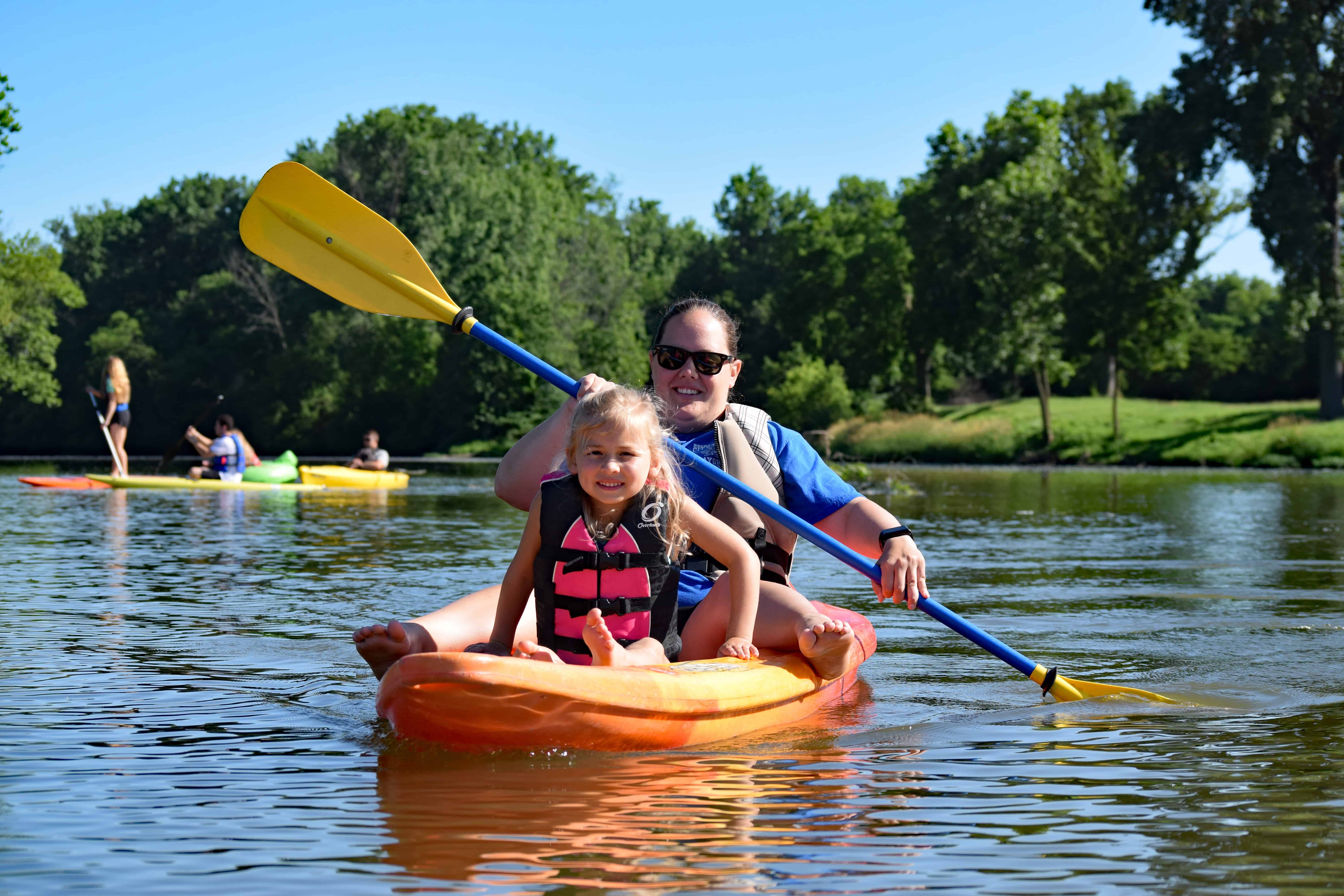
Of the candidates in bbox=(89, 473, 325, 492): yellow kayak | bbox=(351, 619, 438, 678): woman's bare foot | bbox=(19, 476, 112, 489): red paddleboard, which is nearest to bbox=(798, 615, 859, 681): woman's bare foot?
bbox=(351, 619, 438, 678): woman's bare foot

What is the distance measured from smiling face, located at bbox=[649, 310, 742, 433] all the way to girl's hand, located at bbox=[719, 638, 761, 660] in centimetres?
74

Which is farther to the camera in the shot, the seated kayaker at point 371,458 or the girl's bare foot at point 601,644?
the seated kayaker at point 371,458

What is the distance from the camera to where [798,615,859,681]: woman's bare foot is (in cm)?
404

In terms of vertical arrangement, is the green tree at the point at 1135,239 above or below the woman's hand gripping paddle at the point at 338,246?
above

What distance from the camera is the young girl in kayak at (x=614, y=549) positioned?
147 inches

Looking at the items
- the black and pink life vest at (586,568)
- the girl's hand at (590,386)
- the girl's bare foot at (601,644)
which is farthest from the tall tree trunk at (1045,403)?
the girl's bare foot at (601,644)

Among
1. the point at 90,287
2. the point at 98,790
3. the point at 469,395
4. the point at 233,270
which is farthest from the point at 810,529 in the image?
the point at 90,287

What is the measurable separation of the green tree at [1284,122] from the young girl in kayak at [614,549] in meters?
29.3

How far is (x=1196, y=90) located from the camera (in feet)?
101

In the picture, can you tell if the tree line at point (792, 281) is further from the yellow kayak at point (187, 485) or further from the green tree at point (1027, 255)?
the yellow kayak at point (187, 485)

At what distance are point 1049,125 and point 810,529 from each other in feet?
115

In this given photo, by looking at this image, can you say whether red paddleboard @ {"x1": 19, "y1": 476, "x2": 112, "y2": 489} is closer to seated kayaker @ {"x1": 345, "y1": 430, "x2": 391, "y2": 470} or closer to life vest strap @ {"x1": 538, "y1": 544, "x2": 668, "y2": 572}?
seated kayaker @ {"x1": 345, "y1": 430, "x2": 391, "y2": 470}

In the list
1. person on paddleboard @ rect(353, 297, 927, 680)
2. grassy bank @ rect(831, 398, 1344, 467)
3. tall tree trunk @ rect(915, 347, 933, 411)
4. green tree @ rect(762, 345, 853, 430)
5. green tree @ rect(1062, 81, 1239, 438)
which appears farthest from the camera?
tall tree trunk @ rect(915, 347, 933, 411)

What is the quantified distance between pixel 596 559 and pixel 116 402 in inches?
664
